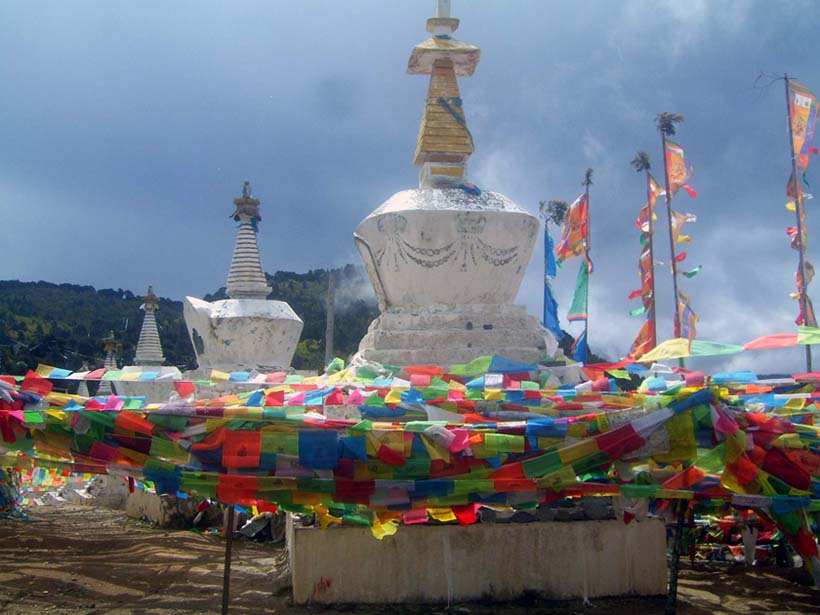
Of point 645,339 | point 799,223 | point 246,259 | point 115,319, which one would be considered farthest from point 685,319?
point 115,319

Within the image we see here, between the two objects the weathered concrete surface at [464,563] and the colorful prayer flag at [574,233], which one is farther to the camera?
the colorful prayer flag at [574,233]

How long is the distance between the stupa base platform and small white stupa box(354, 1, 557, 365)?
0.01 metres

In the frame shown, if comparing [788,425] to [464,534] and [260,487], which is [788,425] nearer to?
[464,534]

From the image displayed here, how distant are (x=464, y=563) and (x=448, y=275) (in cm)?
342

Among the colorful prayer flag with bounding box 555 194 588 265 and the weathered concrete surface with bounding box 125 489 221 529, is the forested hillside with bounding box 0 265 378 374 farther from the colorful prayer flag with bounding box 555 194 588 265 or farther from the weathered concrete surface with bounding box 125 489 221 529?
the weathered concrete surface with bounding box 125 489 221 529

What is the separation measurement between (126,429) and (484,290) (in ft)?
15.0

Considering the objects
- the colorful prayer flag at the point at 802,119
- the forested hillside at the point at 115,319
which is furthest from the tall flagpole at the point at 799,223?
the forested hillside at the point at 115,319

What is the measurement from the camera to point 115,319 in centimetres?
5512

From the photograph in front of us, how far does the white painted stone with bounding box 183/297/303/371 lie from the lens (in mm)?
13422

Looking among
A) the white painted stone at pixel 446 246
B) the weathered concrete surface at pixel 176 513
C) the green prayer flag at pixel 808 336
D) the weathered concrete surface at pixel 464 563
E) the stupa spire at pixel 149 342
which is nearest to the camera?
the green prayer flag at pixel 808 336

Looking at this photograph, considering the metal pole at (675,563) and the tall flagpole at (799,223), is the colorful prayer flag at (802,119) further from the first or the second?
the metal pole at (675,563)

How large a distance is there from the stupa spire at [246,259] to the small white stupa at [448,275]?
5886 mm

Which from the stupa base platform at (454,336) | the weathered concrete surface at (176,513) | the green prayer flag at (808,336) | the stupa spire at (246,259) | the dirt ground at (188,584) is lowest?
the dirt ground at (188,584)

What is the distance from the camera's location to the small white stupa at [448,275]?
801cm
